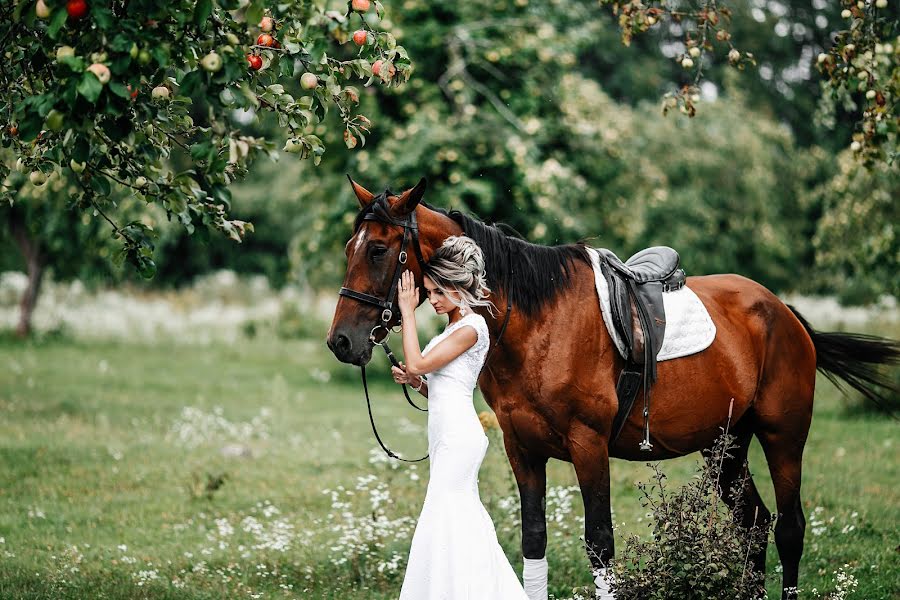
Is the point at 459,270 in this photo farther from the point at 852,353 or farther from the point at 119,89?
the point at 852,353

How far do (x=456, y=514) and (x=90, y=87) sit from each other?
8.18 feet

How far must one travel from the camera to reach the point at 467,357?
4.57 m

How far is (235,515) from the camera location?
7898mm

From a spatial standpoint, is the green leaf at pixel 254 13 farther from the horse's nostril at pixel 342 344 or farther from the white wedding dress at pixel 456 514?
the white wedding dress at pixel 456 514

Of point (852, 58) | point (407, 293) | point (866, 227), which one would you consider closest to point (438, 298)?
point (407, 293)

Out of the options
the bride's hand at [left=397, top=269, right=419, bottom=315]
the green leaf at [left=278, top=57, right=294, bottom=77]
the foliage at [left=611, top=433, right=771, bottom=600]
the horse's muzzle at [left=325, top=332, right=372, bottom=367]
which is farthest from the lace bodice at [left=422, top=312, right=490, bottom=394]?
the green leaf at [left=278, top=57, right=294, bottom=77]

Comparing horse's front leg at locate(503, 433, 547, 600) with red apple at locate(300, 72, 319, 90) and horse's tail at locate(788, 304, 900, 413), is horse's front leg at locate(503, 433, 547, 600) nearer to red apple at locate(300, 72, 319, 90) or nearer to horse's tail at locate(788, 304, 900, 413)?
red apple at locate(300, 72, 319, 90)

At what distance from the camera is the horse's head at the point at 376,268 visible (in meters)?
4.48

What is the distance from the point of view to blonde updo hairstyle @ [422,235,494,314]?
450cm

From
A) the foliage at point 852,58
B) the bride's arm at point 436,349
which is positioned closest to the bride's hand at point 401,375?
the bride's arm at point 436,349

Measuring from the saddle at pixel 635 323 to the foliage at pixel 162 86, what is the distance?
1666 millimetres

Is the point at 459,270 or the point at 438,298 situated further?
the point at 438,298

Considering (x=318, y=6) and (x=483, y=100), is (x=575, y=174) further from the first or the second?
(x=318, y=6)

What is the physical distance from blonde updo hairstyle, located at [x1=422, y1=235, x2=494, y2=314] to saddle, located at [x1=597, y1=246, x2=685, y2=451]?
0.89 m
